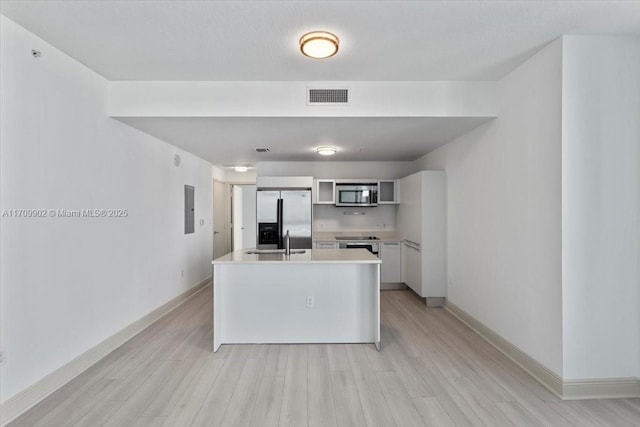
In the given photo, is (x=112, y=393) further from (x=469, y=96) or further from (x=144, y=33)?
(x=469, y=96)

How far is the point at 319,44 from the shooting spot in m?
2.39

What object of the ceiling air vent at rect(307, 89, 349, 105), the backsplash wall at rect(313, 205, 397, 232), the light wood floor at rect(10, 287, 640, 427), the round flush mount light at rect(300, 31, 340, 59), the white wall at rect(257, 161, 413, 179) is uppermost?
the round flush mount light at rect(300, 31, 340, 59)

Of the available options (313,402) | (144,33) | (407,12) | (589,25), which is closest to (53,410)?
(313,402)

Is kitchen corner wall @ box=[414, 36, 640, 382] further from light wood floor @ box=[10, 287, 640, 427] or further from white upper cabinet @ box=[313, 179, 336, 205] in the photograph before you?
white upper cabinet @ box=[313, 179, 336, 205]

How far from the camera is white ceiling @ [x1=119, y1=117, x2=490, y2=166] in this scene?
11.4ft

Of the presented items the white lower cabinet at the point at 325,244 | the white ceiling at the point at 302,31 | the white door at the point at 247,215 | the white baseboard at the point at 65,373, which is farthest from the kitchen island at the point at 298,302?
the white door at the point at 247,215

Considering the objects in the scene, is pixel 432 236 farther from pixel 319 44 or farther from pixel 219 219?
pixel 219 219

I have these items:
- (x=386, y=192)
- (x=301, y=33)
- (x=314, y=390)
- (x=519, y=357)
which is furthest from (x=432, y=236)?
(x=301, y=33)

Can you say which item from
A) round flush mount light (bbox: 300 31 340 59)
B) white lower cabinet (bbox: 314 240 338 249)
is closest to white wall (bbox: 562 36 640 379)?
round flush mount light (bbox: 300 31 340 59)

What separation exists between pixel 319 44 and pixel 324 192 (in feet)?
13.5

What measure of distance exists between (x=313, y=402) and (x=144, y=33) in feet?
9.35

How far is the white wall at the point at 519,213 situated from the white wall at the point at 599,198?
0.24 feet

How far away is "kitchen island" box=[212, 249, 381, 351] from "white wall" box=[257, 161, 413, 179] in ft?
10.4

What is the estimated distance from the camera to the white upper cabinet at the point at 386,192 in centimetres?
615
